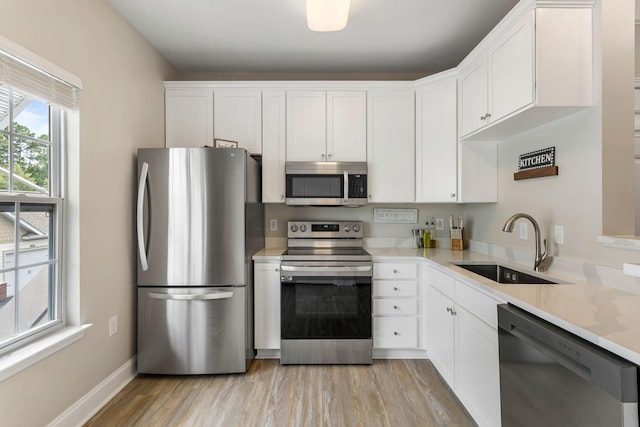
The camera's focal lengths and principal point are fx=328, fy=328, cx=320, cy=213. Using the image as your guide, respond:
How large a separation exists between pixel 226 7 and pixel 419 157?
189 centimetres

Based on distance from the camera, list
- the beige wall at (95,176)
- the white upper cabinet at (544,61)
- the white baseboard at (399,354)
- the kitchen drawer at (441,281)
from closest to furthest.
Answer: the beige wall at (95,176) → the white upper cabinet at (544,61) → the kitchen drawer at (441,281) → the white baseboard at (399,354)

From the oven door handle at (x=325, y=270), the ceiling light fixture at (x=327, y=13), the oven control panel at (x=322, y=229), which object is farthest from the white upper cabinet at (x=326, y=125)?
the oven door handle at (x=325, y=270)

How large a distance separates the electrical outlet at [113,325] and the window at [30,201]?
1.17 ft

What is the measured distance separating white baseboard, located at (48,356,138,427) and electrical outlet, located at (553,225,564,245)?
296 centimetres

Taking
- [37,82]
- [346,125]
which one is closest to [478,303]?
[346,125]

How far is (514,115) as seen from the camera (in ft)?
6.24

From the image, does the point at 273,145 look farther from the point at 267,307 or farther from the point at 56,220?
the point at 56,220

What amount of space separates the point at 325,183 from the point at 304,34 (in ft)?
3.92

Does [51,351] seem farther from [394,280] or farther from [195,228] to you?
[394,280]

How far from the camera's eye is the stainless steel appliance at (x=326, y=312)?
2594 mm

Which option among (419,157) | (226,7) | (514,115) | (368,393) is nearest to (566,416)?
(368,393)

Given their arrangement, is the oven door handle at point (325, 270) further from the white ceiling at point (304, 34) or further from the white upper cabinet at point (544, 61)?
the white ceiling at point (304, 34)

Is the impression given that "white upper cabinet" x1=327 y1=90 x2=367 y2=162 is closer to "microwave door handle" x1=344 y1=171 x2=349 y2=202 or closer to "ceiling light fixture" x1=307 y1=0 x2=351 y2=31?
"microwave door handle" x1=344 y1=171 x2=349 y2=202

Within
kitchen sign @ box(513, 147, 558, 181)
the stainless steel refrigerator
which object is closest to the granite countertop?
kitchen sign @ box(513, 147, 558, 181)
